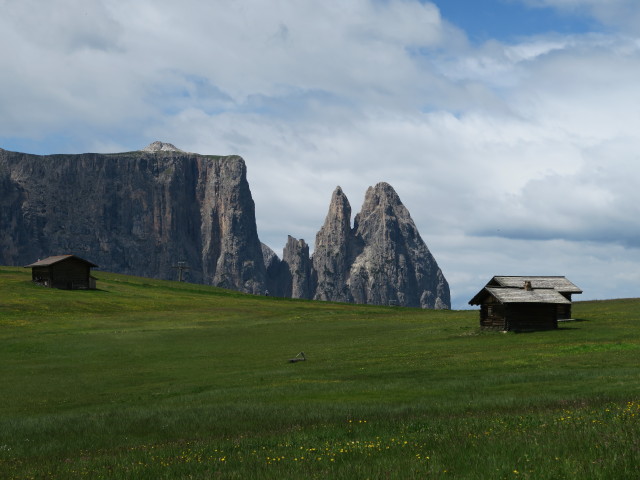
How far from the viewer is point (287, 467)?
12.4m

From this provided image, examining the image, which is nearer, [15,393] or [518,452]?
[518,452]

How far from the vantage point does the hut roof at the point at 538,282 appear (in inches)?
2951

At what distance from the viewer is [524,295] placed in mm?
67375

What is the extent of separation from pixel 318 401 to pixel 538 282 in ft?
191

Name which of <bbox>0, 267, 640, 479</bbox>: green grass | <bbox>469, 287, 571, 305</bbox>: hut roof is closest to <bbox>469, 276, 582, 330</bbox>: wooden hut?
<bbox>469, 287, 571, 305</bbox>: hut roof

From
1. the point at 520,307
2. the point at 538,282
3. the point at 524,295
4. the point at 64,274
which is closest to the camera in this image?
the point at 524,295

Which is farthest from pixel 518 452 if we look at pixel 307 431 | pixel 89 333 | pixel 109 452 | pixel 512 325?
pixel 89 333

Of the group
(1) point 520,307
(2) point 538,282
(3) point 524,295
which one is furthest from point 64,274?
(3) point 524,295

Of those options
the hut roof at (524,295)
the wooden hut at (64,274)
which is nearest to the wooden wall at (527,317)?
the hut roof at (524,295)

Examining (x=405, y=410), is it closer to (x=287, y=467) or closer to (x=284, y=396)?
(x=284, y=396)

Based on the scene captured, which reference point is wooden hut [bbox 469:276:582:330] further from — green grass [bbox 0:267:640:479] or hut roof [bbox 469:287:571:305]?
green grass [bbox 0:267:640:479]

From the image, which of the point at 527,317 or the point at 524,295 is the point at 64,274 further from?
the point at 524,295

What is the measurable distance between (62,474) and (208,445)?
13.2 feet

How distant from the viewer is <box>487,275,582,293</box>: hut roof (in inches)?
2951
